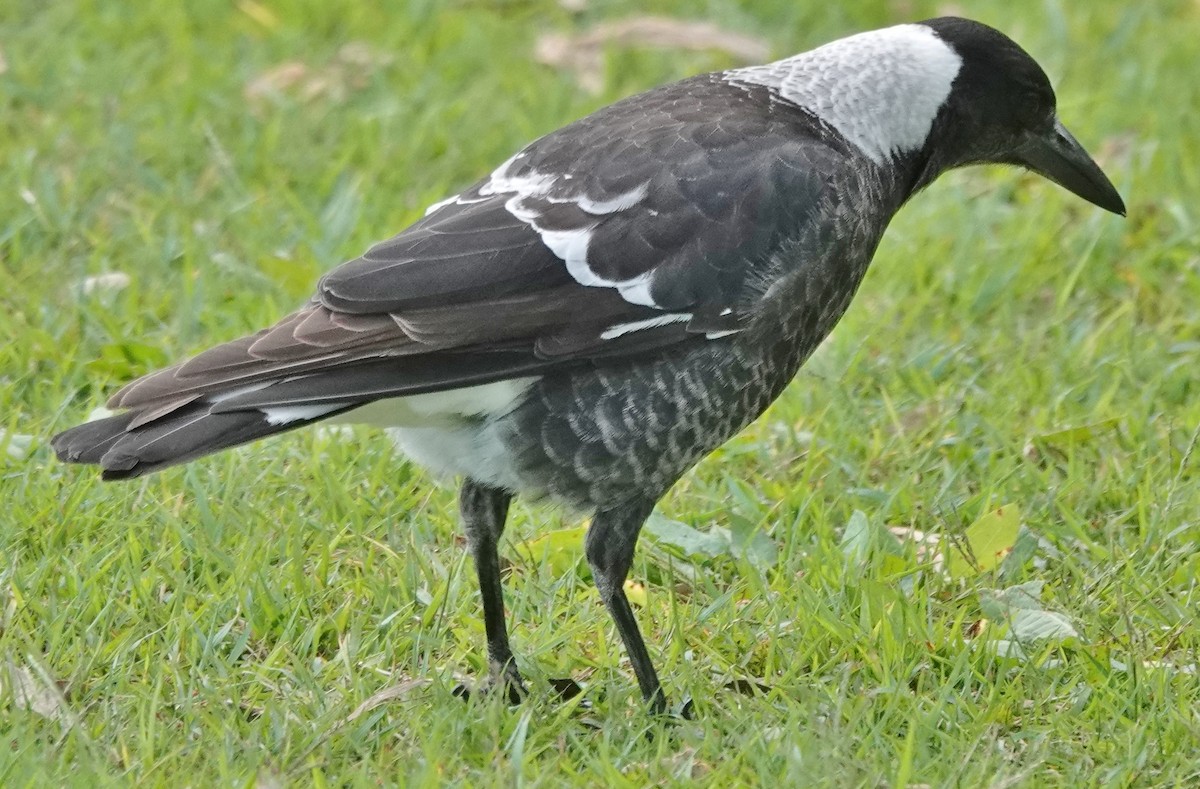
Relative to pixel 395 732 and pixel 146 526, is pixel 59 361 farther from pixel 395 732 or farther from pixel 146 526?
pixel 395 732

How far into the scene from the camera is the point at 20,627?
11.0 feet

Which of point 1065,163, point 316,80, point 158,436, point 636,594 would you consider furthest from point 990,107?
point 316,80

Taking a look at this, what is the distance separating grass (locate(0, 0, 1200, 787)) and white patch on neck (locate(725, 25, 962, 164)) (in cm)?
87

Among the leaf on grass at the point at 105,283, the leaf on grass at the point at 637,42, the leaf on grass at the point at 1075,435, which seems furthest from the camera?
the leaf on grass at the point at 637,42

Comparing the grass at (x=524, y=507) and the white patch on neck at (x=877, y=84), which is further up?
the white patch on neck at (x=877, y=84)

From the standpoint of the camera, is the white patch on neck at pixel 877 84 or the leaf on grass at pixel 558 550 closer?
the white patch on neck at pixel 877 84

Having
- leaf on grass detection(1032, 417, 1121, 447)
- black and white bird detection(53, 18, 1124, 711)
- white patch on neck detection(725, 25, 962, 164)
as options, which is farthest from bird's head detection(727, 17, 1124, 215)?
leaf on grass detection(1032, 417, 1121, 447)

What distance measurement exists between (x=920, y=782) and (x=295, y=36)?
13.5 ft

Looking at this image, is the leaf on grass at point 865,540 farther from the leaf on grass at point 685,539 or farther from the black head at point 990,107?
the black head at point 990,107

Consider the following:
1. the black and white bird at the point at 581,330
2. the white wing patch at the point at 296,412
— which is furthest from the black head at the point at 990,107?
the white wing patch at the point at 296,412

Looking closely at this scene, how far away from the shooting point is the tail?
297 centimetres

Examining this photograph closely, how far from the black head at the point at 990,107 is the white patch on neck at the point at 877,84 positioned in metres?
0.04

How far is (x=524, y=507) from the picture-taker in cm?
403

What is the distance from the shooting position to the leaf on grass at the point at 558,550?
388 centimetres
